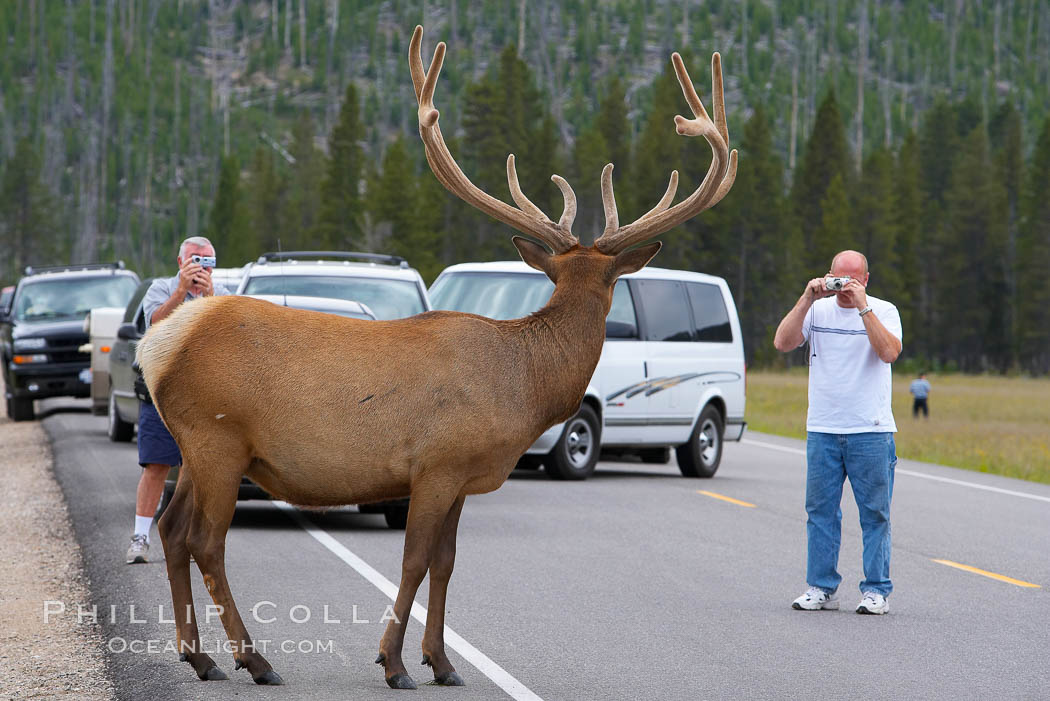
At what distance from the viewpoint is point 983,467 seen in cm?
2281

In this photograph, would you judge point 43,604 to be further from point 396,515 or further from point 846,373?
point 846,373

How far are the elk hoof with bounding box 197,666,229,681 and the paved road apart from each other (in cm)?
5

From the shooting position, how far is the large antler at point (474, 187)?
7.79 m

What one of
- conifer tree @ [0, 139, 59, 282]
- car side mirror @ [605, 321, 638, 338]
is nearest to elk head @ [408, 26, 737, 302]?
car side mirror @ [605, 321, 638, 338]

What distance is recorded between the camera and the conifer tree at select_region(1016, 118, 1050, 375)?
9744 centimetres

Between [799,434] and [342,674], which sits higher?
[342,674]

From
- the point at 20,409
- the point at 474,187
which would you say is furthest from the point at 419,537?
the point at 20,409

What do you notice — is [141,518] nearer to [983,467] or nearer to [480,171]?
[983,467]

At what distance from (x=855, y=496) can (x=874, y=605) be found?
0.71 metres

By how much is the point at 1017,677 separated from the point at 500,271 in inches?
432

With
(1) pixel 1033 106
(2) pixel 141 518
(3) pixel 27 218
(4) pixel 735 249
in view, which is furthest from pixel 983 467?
(1) pixel 1033 106

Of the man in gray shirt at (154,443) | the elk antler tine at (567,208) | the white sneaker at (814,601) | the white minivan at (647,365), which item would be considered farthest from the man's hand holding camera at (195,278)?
the white minivan at (647,365)

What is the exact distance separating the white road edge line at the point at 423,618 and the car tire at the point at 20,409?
14.1 meters

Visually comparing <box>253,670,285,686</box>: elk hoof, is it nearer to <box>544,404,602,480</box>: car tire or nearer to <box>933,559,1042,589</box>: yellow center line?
<box>933,559,1042,589</box>: yellow center line
